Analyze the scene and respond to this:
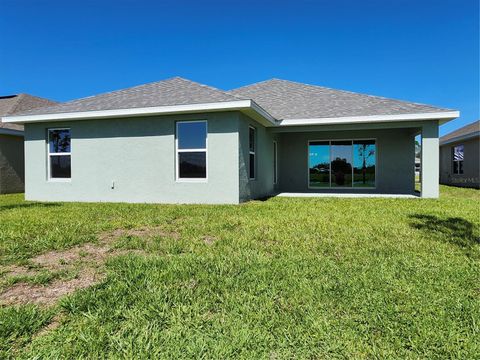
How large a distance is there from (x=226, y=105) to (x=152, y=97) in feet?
10.6

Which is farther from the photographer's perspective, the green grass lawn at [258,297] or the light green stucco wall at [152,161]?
the light green stucco wall at [152,161]

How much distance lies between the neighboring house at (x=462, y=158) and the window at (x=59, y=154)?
65.7 ft

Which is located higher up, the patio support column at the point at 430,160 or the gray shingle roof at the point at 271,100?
the gray shingle roof at the point at 271,100

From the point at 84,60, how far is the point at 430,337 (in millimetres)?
19964

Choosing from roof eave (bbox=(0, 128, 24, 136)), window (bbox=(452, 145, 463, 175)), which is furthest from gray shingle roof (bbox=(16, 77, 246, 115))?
window (bbox=(452, 145, 463, 175))

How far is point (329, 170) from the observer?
45.7 ft

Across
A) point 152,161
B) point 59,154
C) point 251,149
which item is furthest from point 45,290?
point 59,154

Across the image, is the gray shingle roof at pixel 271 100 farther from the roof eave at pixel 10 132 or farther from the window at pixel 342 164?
the roof eave at pixel 10 132

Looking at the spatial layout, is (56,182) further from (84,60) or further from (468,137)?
(468,137)

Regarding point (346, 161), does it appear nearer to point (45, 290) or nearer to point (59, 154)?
point (59, 154)

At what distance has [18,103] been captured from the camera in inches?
600

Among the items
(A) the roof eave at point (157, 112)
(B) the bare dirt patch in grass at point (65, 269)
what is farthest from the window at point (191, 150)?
(B) the bare dirt patch in grass at point (65, 269)

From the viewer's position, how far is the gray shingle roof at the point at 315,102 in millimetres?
11010

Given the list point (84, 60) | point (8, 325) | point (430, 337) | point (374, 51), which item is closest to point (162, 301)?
point (8, 325)
